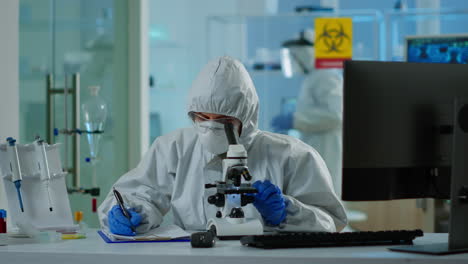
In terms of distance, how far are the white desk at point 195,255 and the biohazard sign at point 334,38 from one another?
3.33m

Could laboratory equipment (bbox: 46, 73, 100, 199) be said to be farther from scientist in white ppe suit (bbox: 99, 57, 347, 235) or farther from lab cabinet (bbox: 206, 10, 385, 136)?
lab cabinet (bbox: 206, 10, 385, 136)

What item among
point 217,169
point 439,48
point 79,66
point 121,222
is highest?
point 439,48

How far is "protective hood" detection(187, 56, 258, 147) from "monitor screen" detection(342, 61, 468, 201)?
0.60 m

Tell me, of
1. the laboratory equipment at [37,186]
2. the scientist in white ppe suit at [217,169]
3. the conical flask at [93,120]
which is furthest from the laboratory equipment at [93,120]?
the laboratory equipment at [37,186]

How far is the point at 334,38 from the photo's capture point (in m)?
4.87

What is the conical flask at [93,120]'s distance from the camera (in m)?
3.35

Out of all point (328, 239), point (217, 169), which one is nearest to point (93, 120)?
point (217, 169)

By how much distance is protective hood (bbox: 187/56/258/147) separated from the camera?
2.12m

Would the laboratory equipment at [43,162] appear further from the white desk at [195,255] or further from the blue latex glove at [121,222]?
the white desk at [195,255]

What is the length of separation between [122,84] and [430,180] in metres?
3.07

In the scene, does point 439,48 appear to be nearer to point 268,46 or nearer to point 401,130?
point 268,46

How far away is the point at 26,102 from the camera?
3.19m

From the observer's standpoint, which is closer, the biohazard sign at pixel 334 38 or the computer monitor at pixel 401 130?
the computer monitor at pixel 401 130

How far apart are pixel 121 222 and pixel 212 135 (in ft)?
1.35
